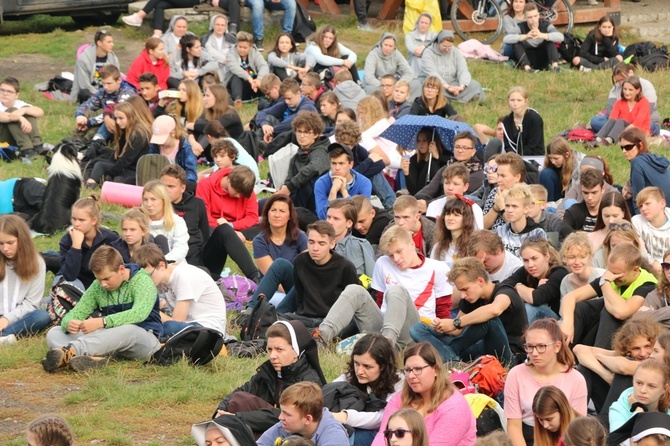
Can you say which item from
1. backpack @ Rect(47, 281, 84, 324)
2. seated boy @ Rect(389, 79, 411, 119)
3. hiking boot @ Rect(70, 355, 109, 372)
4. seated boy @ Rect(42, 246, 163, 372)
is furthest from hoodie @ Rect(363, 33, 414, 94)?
hiking boot @ Rect(70, 355, 109, 372)

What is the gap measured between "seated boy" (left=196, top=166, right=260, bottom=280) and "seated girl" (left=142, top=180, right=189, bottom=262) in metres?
0.37

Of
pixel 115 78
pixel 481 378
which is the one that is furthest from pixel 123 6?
pixel 481 378

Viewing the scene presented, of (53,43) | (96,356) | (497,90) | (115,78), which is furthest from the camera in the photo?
(53,43)

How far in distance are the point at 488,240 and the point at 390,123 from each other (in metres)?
4.93

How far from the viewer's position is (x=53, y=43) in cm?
2047

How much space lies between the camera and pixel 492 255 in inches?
375

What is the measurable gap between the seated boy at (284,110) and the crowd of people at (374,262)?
0.02 m

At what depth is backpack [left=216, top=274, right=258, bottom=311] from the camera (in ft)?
35.1

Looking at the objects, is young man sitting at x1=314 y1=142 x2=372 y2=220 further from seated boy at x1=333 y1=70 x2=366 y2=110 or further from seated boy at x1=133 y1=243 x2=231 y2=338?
seated boy at x1=333 y1=70 x2=366 y2=110

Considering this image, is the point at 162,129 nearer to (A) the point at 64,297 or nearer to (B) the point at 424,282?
(A) the point at 64,297

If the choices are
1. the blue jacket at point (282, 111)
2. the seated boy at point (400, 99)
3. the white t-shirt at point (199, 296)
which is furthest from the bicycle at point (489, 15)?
the white t-shirt at point (199, 296)

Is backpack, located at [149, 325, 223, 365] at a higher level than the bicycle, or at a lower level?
higher

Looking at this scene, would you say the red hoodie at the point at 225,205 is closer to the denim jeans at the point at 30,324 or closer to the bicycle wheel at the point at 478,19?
the denim jeans at the point at 30,324

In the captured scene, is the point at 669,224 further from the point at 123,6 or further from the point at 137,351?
the point at 123,6
